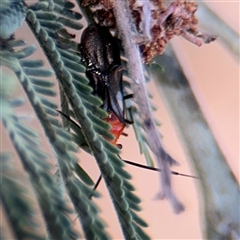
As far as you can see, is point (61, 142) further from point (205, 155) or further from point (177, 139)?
point (177, 139)

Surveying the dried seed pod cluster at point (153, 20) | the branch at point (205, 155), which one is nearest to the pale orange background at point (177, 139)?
the branch at point (205, 155)

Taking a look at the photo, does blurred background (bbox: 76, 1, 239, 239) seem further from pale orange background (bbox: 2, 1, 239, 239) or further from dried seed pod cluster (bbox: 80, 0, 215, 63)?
dried seed pod cluster (bbox: 80, 0, 215, 63)

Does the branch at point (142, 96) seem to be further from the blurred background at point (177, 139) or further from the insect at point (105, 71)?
the blurred background at point (177, 139)

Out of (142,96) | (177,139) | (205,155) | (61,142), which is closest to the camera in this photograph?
(61,142)

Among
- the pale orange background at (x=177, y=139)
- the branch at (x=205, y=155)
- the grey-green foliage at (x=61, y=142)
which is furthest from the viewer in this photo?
the pale orange background at (x=177, y=139)

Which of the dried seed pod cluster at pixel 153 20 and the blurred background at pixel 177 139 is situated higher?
the dried seed pod cluster at pixel 153 20

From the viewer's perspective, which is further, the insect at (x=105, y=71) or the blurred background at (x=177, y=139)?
the blurred background at (x=177, y=139)

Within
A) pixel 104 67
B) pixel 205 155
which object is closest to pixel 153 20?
pixel 104 67

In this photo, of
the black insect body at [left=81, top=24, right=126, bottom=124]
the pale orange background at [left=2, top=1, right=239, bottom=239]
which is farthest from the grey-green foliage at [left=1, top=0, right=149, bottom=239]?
the pale orange background at [left=2, top=1, right=239, bottom=239]
